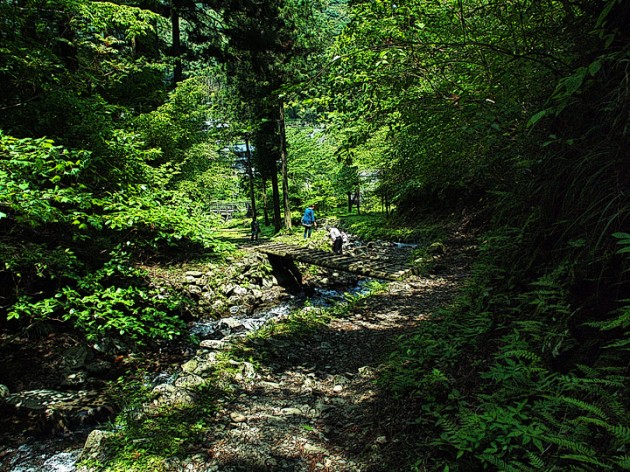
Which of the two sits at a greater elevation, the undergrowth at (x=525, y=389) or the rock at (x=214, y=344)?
A: the undergrowth at (x=525, y=389)

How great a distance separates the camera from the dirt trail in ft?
7.84

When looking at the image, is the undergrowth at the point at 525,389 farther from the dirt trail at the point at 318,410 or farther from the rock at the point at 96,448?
the rock at the point at 96,448

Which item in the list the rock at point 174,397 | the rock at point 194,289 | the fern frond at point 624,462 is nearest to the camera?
the fern frond at point 624,462

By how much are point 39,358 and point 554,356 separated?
6.42 m

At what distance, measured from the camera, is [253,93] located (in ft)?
58.3

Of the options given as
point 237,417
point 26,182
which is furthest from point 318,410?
point 26,182

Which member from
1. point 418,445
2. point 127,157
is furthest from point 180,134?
point 418,445

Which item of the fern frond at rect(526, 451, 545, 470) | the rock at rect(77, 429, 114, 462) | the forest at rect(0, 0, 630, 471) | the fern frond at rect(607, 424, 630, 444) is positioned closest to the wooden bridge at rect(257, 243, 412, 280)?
the forest at rect(0, 0, 630, 471)

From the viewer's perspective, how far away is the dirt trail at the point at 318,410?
7.84 feet

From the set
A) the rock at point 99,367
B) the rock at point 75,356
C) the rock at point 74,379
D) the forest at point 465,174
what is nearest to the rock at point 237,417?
the forest at point 465,174

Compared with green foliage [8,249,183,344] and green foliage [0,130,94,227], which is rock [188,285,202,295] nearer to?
green foliage [8,249,183,344]

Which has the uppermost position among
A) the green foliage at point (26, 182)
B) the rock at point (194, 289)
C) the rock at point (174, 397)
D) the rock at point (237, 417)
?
the green foliage at point (26, 182)

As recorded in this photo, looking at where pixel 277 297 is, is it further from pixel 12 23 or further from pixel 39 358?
pixel 12 23

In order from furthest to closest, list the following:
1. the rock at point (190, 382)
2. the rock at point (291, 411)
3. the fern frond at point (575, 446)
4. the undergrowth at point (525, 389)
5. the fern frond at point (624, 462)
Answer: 1. the rock at point (190, 382)
2. the rock at point (291, 411)
3. the undergrowth at point (525, 389)
4. the fern frond at point (575, 446)
5. the fern frond at point (624, 462)
